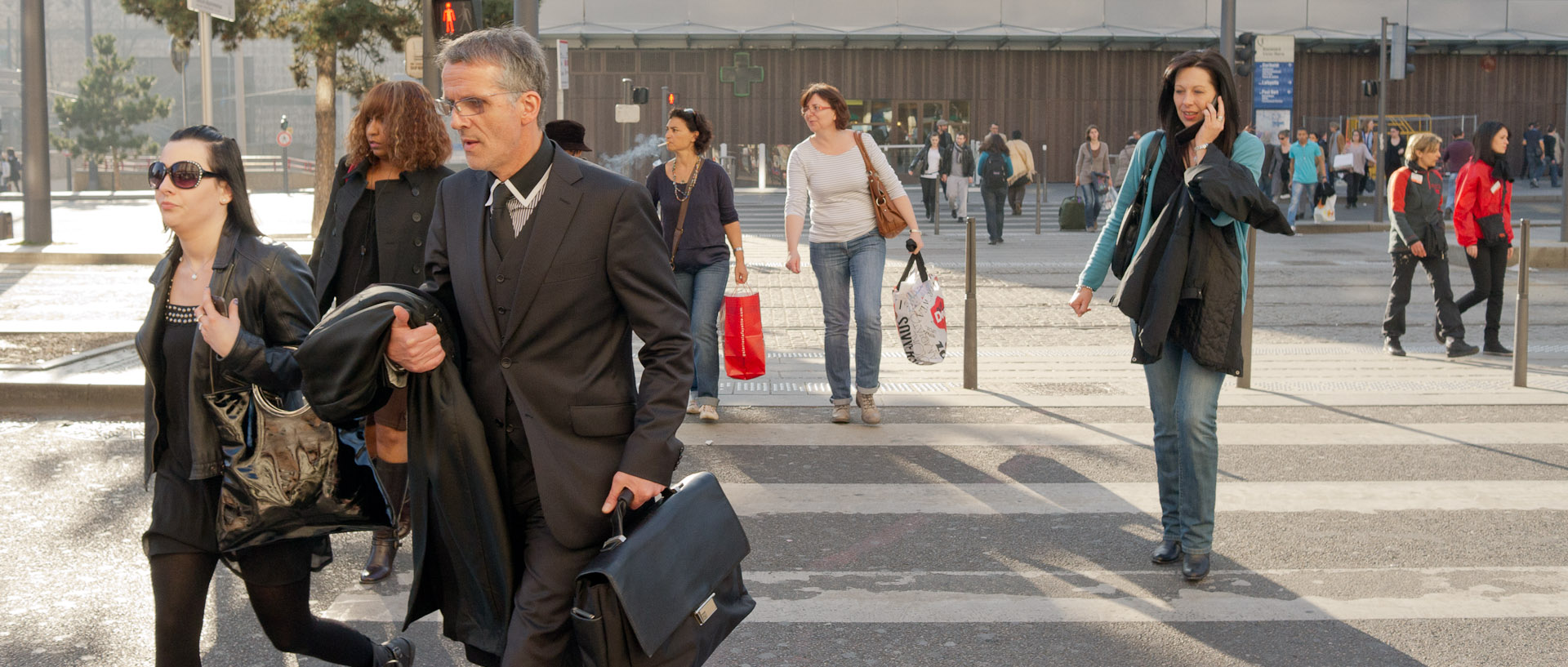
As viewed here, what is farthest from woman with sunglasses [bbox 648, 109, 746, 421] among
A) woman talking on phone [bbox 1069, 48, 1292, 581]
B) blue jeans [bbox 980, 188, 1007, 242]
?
blue jeans [bbox 980, 188, 1007, 242]

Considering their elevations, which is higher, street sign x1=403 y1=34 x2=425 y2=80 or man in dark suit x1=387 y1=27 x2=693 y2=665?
street sign x1=403 y1=34 x2=425 y2=80

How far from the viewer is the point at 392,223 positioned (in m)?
4.77

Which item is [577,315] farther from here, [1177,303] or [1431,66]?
[1431,66]

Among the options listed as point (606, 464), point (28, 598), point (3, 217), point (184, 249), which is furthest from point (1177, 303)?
point (3, 217)

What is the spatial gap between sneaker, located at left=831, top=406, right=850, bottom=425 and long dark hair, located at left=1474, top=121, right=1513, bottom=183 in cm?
565

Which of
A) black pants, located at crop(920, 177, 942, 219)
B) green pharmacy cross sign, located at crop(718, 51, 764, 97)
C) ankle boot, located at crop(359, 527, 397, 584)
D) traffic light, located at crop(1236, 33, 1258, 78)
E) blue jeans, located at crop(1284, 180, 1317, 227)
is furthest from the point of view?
green pharmacy cross sign, located at crop(718, 51, 764, 97)

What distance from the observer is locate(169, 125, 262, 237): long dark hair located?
3.49m

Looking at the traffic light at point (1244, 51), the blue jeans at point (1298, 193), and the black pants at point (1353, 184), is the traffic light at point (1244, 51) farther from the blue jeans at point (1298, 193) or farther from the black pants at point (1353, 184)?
the black pants at point (1353, 184)

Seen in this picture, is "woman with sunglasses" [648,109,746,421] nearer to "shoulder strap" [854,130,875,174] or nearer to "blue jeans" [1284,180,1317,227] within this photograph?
"shoulder strap" [854,130,875,174]

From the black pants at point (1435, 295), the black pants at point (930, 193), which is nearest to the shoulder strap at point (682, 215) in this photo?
the black pants at point (1435, 295)

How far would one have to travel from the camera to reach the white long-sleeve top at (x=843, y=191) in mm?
7281

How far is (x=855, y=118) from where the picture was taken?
39.5m

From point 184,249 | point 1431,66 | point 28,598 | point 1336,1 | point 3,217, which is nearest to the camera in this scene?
point 184,249

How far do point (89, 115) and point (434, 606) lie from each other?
5196cm
